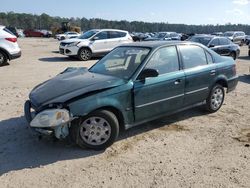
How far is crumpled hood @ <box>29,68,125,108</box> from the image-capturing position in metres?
4.39

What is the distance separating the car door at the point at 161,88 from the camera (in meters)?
4.85

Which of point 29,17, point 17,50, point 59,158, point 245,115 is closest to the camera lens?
point 59,158

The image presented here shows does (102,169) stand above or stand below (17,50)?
below

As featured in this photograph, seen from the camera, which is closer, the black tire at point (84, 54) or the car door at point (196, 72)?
the car door at point (196, 72)

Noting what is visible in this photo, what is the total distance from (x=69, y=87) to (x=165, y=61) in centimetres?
180

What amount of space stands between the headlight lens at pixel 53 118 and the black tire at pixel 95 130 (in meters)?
0.20

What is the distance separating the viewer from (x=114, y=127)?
4.55 metres

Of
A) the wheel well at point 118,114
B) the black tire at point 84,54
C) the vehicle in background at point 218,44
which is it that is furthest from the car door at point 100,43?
the wheel well at point 118,114

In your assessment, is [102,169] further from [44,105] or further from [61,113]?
[44,105]

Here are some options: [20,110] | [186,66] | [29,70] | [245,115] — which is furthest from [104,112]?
[29,70]

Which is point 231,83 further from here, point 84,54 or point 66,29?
point 66,29

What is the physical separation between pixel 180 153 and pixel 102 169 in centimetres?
123

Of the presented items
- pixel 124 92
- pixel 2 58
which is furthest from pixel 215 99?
pixel 2 58

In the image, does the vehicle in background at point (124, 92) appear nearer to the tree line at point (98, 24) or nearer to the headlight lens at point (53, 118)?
the headlight lens at point (53, 118)
